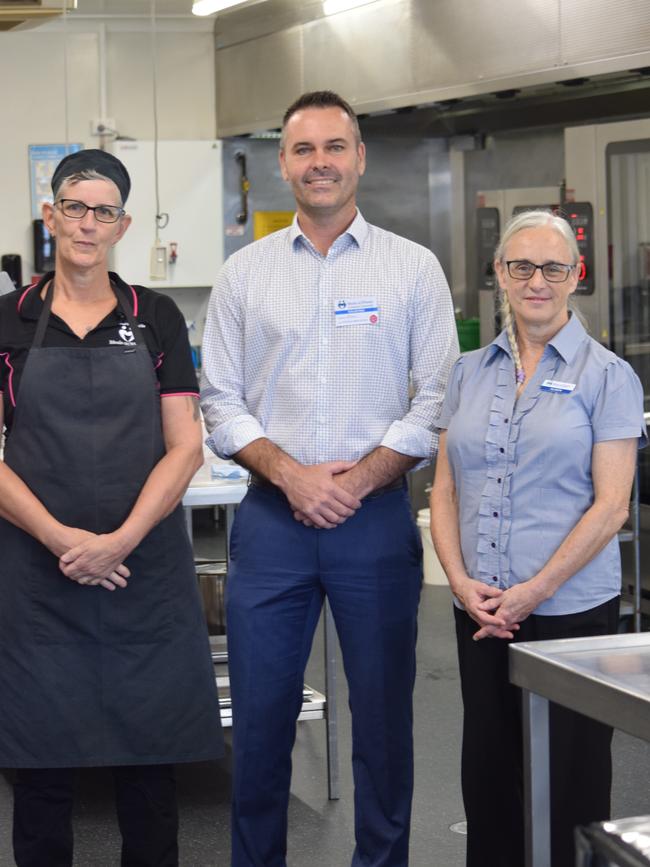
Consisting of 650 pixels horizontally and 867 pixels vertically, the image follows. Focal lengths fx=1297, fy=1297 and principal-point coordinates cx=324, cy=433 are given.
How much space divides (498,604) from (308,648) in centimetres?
46

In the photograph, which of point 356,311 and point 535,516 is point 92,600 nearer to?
point 356,311

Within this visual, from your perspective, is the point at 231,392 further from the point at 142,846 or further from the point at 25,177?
the point at 25,177

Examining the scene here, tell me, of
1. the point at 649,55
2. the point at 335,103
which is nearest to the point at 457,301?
the point at 649,55

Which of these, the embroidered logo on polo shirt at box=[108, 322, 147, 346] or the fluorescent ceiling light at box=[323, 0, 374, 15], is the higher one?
the fluorescent ceiling light at box=[323, 0, 374, 15]

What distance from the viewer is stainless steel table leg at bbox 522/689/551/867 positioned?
1.85 meters

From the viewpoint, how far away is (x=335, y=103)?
2.68 meters

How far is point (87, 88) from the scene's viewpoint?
8.02m

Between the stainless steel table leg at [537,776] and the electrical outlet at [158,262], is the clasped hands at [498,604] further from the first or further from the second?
the electrical outlet at [158,262]

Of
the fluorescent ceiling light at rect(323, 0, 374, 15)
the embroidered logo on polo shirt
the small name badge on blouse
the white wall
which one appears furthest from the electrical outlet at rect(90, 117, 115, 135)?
the small name badge on blouse

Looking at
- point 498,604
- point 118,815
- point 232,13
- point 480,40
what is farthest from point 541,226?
point 232,13

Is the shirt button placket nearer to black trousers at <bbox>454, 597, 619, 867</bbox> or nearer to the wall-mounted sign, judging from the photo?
black trousers at <bbox>454, 597, 619, 867</bbox>

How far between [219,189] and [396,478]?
562 centimetres

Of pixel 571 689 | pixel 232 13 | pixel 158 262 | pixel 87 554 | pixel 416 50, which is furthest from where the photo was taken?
pixel 232 13

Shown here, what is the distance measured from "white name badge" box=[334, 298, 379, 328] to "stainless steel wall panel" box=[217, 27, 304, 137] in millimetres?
4906
